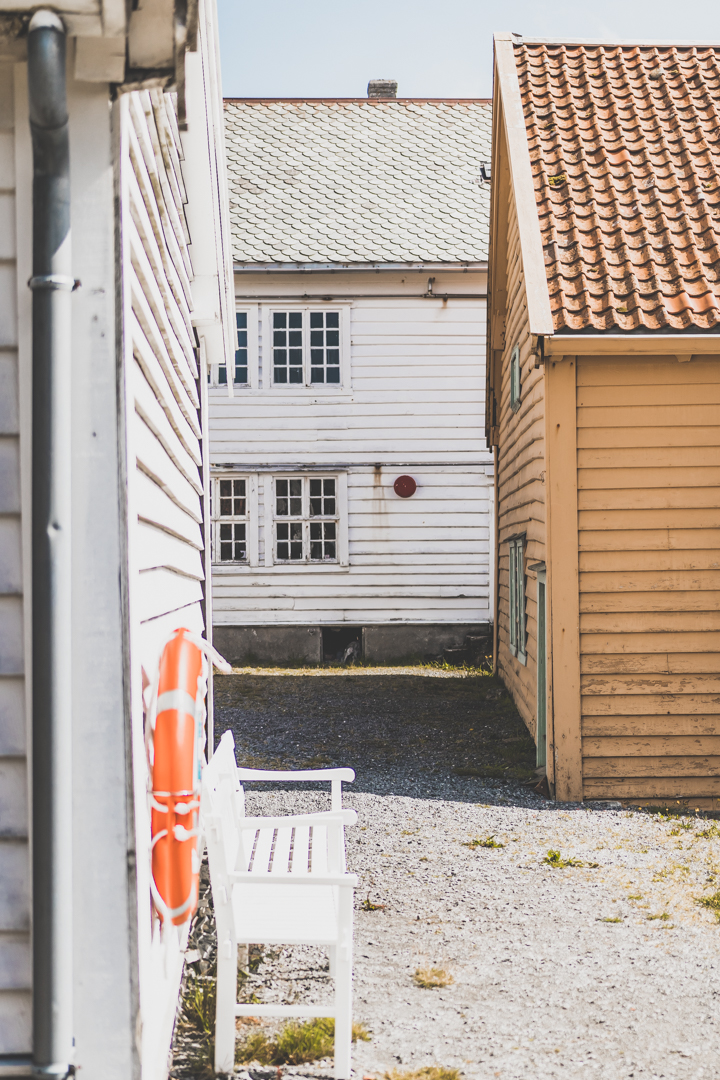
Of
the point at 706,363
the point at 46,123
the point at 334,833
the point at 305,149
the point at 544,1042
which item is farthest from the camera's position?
the point at 305,149

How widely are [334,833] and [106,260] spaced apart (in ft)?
8.59

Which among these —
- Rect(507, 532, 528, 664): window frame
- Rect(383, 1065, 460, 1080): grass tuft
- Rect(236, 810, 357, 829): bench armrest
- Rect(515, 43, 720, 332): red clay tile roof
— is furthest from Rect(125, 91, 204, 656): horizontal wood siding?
Rect(507, 532, 528, 664): window frame

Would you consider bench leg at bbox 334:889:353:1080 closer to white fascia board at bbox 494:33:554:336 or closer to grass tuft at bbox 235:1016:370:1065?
grass tuft at bbox 235:1016:370:1065

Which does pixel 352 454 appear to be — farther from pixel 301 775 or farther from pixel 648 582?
pixel 301 775

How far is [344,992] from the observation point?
3213mm

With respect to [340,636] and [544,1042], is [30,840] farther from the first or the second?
[340,636]

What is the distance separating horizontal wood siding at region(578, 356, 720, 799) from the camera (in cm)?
684

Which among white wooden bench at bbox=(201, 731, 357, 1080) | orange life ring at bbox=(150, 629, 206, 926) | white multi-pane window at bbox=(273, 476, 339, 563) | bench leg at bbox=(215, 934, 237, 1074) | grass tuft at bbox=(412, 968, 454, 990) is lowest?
grass tuft at bbox=(412, 968, 454, 990)

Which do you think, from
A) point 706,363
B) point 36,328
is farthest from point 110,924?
point 706,363

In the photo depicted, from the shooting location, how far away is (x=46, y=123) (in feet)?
7.32

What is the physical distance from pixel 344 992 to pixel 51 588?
183 cm

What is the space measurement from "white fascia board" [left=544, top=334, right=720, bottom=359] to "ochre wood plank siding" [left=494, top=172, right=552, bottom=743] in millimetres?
605

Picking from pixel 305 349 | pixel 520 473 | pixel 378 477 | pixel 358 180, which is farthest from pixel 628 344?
pixel 358 180

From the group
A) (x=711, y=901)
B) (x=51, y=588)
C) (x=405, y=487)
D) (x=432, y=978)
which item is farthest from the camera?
(x=405, y=487)
